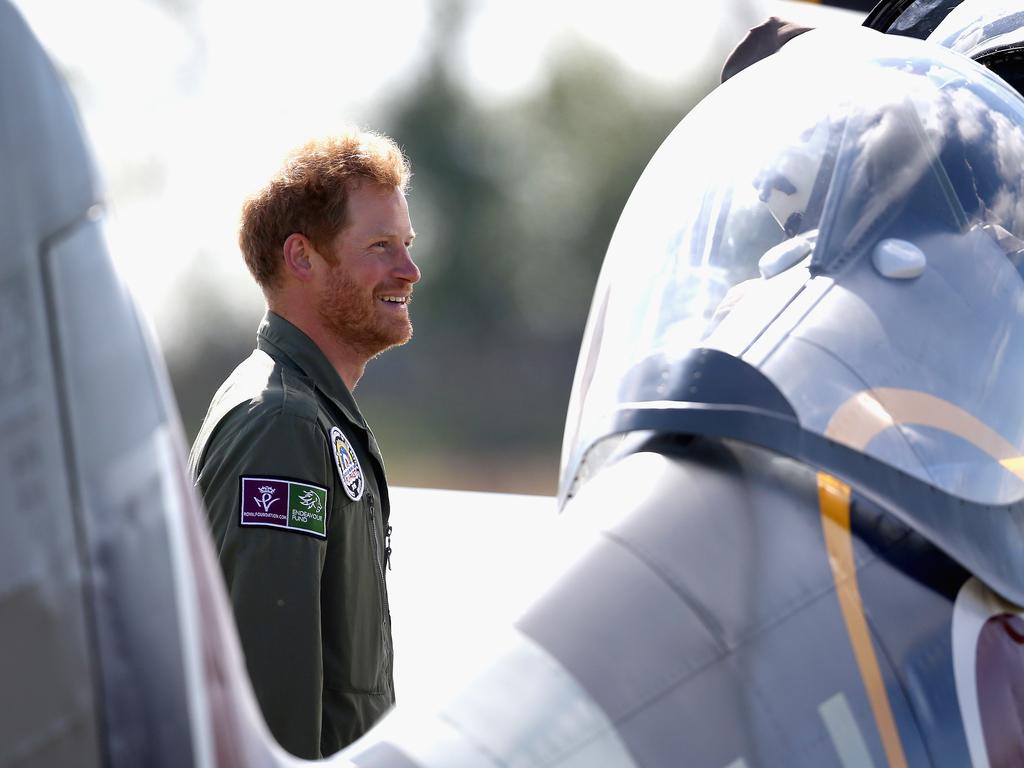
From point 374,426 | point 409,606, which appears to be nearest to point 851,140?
point 409,606

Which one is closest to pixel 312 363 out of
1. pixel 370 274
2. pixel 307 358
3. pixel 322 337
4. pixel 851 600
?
pixel 307 358

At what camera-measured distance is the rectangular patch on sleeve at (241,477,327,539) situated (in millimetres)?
3150

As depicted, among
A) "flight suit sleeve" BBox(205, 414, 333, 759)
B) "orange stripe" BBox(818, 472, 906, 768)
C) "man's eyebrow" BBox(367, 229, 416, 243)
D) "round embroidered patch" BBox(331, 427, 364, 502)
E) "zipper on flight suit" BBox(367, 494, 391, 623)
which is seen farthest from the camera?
"man's eyebrow" BBox(367, 229, 416, 243)

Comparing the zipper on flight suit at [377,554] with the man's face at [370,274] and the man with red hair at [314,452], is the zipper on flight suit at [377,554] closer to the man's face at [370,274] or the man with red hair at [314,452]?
the man with red hair at [314,452]

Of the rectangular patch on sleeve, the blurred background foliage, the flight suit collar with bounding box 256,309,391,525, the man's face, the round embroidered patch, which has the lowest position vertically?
the rectangular patch on sleeve

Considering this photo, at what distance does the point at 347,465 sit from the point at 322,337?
53 centimetres

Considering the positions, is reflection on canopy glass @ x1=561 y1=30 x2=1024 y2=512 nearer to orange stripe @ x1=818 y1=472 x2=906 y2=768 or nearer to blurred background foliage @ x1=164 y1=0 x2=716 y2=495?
orange stripe @ x1=818 y1=472 x2=906 y2=768

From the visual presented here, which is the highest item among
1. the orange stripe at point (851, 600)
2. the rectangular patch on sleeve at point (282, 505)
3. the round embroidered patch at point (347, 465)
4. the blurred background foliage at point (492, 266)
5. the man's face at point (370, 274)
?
the blurred background foliage at point (492, 266)

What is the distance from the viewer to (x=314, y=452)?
10.7 ft

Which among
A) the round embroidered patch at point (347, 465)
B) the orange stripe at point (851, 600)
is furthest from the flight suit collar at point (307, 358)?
the orange stripe at point (851, 600)

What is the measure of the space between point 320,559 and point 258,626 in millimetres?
226

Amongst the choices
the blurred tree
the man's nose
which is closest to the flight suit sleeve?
the man's nose

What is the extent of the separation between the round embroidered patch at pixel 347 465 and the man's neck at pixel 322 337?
345 mm

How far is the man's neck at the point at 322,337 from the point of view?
3740 mm
